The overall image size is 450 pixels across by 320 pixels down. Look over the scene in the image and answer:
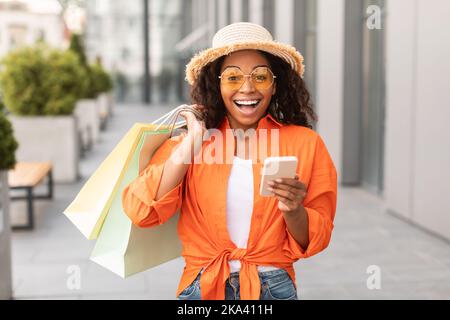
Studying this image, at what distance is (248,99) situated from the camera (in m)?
2.31

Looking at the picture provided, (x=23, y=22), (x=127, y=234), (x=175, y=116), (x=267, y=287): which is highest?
(x=23, y=22)

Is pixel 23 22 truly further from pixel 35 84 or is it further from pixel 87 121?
pixel 35 84

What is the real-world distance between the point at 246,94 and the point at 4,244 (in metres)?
3.50

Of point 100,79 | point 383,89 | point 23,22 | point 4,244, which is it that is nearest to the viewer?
point 4,244

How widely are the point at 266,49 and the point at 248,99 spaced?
0.61ft

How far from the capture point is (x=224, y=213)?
2266 millimetres

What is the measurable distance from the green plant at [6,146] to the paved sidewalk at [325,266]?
1.04m

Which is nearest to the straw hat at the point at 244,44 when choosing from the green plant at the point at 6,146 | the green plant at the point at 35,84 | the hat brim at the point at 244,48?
the hat brim at the point at 244,48

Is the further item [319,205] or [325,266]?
[325,266]

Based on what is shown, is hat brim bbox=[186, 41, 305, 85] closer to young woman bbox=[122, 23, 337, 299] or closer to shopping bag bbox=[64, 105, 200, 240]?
A: young woman bbox=[122, 23, 337, 299]

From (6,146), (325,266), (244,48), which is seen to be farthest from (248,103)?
(325,266)

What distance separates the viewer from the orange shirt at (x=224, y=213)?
2248 millimetres
